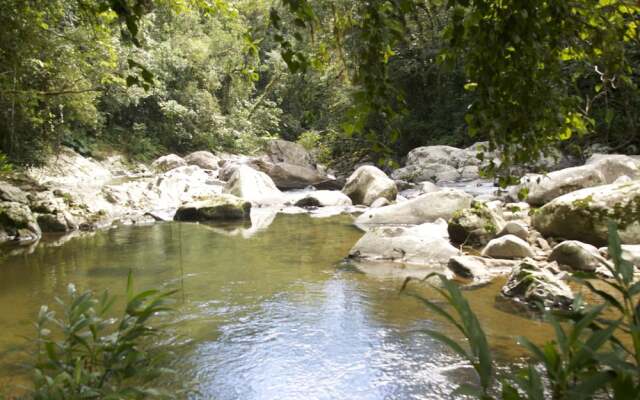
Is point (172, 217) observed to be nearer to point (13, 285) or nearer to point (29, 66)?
point (29, 66)

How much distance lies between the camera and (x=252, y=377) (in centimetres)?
404

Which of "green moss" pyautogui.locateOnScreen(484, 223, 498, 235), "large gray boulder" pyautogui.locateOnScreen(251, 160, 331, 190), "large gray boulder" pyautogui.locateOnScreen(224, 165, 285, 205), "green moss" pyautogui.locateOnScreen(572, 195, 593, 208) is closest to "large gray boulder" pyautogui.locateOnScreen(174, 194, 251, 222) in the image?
"large gray boulder" pyautogui.locateOnScreen(224, 165, 285, 205)

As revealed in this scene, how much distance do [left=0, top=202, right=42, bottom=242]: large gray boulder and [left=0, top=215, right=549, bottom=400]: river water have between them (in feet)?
3.67

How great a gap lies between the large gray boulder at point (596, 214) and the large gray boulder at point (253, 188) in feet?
30.9

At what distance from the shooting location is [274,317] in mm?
5430

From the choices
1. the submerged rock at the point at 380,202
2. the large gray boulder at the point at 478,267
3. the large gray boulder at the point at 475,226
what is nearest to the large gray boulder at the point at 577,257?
the large gray boulder at the point at 478,267

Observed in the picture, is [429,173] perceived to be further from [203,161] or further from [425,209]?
[203,161]

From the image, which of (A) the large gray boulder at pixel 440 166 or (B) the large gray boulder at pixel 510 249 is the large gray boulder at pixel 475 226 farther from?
(A) the large gray boulder at pixel 440 166

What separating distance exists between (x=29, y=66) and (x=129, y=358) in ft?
37.6

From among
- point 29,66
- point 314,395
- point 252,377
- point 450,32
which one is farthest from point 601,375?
point 29,66

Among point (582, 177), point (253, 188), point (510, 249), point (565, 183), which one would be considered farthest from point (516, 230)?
point (253, 188)

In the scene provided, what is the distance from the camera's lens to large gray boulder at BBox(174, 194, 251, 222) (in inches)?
513

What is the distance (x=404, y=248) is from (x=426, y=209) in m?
3.54

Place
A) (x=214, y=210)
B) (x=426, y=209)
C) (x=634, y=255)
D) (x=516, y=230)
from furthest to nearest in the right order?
(x=214, y=210)
(x=426, y=209)
(x=516, y=230)
(x=634, y=255)
